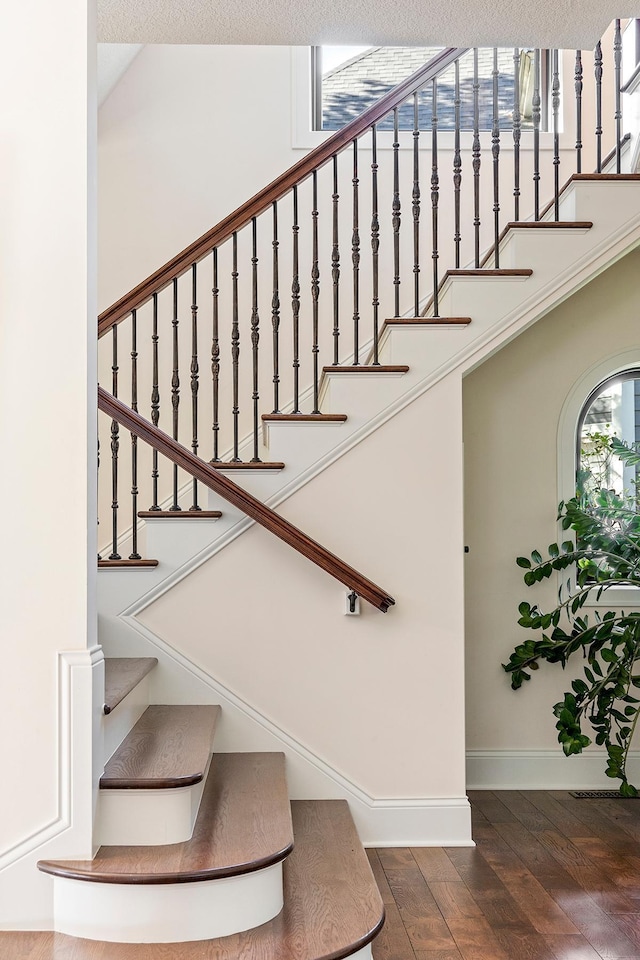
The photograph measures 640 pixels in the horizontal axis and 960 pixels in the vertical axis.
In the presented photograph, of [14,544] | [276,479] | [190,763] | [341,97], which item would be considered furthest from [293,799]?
[341,97]

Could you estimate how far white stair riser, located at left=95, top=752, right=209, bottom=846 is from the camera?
8.09ft

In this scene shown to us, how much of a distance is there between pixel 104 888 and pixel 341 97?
15.1 ft

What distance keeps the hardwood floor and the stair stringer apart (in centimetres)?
23

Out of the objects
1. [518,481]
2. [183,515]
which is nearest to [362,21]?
[183,515]

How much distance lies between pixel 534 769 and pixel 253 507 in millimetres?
2001

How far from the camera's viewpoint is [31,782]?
2.40 metres

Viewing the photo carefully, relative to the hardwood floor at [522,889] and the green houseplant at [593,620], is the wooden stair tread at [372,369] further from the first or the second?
the hardwood floor at [522,889]

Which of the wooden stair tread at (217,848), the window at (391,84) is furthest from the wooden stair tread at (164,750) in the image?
the window at (391,84)

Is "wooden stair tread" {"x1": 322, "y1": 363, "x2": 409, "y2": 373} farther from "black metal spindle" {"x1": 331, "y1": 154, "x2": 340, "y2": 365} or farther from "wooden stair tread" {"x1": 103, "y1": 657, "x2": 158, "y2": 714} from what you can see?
"wooden stair tread" {"x1": 103, "y1": 657, "x2": 158, "y2": 714}

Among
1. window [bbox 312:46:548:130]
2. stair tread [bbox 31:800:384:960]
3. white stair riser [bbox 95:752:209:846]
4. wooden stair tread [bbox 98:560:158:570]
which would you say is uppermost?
window [bbox 312:46:548:130]

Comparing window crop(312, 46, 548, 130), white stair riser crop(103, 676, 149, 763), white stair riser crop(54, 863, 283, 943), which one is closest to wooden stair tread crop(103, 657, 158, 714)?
white stair riser crop(103, 676, 149, 763)

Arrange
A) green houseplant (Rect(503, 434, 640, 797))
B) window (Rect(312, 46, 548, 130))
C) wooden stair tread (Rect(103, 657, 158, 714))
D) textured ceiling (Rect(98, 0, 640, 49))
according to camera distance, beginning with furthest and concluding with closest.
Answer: window (Rect(312, 46, 548, 130))
green houseplant (Rect(503, 434, 640, 797))
textured ceiling (Rect(98, 0, 640, 49))
wooden stair tread (Rect(103, 657, 158, 714))

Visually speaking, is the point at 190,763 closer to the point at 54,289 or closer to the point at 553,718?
the point at 54,289

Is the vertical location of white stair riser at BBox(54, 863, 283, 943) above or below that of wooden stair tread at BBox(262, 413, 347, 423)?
below
